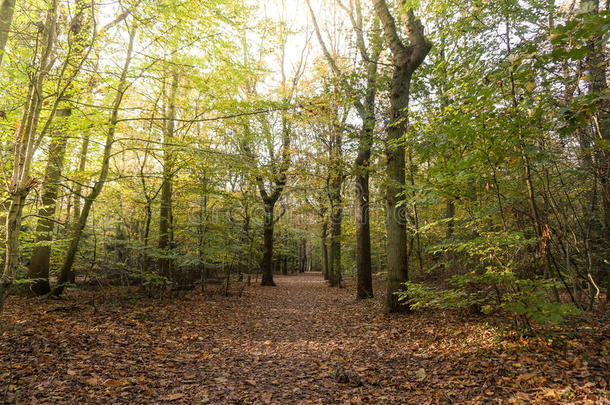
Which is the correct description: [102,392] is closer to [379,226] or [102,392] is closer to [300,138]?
[379,226]

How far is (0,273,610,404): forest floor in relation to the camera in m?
3.55

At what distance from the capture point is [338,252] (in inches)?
659

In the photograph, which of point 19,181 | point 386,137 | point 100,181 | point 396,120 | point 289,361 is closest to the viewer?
point 19,181

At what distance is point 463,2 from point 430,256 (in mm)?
10861

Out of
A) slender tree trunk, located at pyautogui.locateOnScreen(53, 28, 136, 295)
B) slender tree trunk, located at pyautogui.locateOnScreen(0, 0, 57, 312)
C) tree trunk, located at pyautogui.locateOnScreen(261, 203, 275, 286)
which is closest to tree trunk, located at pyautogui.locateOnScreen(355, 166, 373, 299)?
tree trunk, located at pyautogui.locateOnScreen(261, 203, 275, 286)

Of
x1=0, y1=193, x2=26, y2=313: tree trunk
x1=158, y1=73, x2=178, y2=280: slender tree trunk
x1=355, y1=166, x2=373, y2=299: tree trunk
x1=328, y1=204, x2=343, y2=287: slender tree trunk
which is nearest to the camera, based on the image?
x1=0, y1=193, x2=26, y2=313: tree trunk

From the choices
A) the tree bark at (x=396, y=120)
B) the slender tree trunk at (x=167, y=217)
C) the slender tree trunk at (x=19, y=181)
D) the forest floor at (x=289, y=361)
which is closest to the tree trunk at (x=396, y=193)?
the tree bark at (x=396, y=120)

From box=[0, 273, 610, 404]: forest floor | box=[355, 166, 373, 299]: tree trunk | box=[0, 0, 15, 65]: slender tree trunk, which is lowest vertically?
box=[0, 273, 610, 404]: forest floor

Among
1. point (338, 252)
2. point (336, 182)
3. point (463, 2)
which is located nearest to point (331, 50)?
point (336, 182)

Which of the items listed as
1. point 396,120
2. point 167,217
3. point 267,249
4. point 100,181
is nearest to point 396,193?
point 396,120

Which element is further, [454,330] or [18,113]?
[18,113]

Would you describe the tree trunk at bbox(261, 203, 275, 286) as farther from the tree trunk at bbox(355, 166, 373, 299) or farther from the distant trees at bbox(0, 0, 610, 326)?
the tree trunk at bbox(355, 166, 373, 299)

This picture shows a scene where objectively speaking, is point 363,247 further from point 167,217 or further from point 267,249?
point 267,249

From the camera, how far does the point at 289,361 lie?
17.3ft
